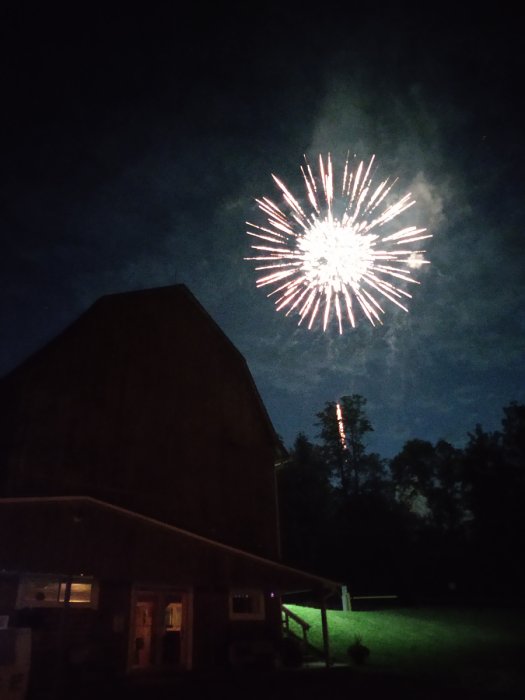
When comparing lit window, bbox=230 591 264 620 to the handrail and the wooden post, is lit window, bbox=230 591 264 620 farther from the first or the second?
the wooden post

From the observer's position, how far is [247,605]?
14680mm

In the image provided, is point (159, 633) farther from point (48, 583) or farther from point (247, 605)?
point (48, 583)

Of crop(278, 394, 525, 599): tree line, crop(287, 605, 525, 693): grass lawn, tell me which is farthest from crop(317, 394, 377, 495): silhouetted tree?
crop(287, 605, 525, 693): grass lawn

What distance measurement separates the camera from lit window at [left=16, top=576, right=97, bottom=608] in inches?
415

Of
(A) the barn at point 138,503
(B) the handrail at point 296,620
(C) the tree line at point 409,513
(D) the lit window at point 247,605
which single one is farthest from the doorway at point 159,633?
(C) the tree line at point 409,513

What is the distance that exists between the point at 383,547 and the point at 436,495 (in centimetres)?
1329

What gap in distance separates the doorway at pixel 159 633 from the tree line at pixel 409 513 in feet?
85.0

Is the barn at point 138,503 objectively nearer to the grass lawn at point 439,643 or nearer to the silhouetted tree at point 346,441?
the grass lawn at point 439,643

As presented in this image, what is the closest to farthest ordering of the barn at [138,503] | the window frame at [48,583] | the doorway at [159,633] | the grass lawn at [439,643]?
1. the barn at [138,503]
2. the window frame at [48,583]
3. the doorway at [159,633]
4. the grass lawn at [439,643]

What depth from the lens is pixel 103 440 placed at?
12.8 metres

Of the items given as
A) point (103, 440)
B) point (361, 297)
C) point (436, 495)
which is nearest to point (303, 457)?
point (436, 495)

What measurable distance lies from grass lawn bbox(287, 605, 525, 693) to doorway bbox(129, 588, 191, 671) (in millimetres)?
4764

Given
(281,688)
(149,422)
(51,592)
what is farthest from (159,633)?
(149,422)

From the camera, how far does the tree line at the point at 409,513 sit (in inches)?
1419
